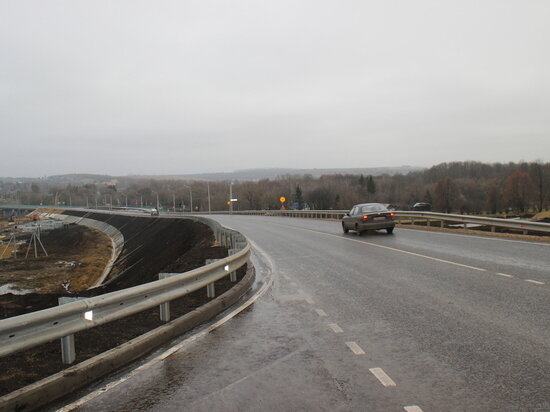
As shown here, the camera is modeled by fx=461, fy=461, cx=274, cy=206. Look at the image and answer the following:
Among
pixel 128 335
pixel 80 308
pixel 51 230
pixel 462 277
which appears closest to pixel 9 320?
pixel 80 308

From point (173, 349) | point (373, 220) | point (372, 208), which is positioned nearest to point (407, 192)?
point (372, 208)

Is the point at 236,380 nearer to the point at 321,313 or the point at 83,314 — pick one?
the point at 83,314

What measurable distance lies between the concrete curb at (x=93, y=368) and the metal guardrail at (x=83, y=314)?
380 mm

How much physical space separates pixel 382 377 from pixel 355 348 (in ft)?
3.12

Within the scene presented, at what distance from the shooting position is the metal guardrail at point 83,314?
14.0ft

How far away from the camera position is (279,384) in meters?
Result: 4.33

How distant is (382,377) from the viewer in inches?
173

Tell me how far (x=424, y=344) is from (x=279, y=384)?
6.55ft

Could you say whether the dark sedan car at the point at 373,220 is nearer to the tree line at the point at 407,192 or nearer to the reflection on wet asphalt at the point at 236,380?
the reflection on wet asphalt at the point at 236,380

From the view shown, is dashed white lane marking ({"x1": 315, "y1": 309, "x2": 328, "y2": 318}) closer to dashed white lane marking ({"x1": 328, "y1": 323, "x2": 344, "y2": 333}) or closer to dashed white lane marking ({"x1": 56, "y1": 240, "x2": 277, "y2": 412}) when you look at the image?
dashed white lane marking ({"x1": 328, "y1": 323, "x2": 344, "y2": 333})

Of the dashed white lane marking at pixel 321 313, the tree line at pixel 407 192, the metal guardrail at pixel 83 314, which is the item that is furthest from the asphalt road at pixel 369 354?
the tree line at pixel 407 192

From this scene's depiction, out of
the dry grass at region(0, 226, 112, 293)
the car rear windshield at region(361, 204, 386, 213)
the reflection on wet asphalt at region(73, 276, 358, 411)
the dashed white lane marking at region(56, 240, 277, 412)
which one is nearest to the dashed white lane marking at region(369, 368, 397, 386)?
the reflection on wet asphalt at region(73, 276, 358, 411)

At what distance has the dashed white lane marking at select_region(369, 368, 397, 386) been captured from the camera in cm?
423

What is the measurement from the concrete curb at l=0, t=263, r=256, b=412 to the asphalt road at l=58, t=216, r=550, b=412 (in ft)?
0.89
